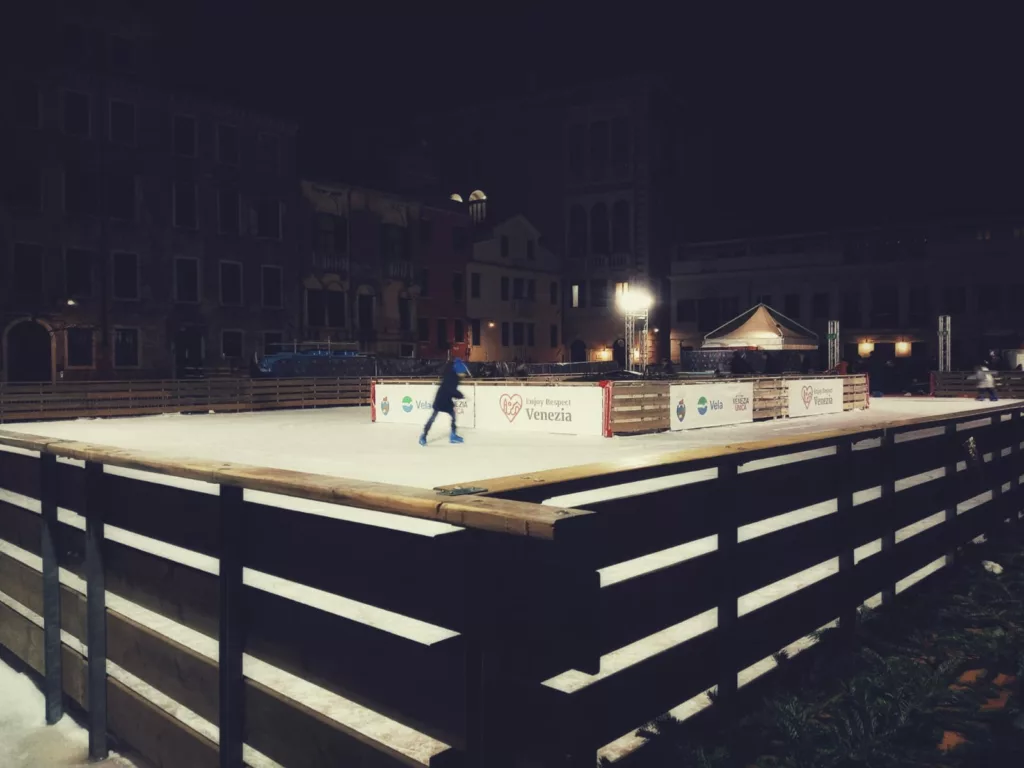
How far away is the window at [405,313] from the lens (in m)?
48.6

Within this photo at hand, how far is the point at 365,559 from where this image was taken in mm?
3102

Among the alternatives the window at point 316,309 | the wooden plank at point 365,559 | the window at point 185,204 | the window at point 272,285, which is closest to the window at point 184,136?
the window at point 185,204

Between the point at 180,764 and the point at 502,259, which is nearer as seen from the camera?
the point at 180,764

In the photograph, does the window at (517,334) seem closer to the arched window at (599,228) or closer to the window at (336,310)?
the arched window at (599,228)

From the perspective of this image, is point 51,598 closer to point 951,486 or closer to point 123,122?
point 951,486

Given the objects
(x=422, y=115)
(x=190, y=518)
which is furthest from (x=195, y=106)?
(x=190, y=518)

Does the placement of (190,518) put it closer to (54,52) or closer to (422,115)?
(54,52)

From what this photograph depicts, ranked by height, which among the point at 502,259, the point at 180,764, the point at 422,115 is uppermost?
the point at 422,115

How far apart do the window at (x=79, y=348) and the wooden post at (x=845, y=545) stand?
35780 mm

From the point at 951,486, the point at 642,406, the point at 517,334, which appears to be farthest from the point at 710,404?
the point at 517,334

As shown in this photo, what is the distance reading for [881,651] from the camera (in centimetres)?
536

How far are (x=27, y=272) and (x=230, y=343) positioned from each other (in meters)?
9.15

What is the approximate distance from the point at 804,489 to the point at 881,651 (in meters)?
1.20

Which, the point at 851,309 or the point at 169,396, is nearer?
the point at 169,396
